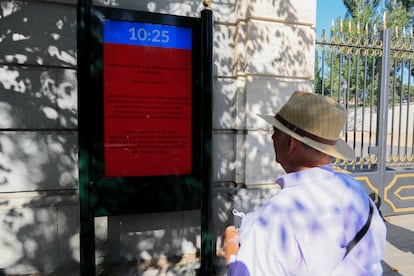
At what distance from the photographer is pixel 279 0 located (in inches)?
158

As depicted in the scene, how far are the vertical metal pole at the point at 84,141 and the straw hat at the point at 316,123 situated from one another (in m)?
2.12

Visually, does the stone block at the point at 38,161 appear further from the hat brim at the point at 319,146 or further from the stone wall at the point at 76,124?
the hat brim at the point at 319,146

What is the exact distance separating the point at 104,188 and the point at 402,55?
564cm

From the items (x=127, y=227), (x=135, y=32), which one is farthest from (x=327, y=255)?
(x=127, y=227)

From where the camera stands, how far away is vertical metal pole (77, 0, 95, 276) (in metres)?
2.73

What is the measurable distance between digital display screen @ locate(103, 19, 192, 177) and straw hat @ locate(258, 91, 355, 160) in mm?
2183

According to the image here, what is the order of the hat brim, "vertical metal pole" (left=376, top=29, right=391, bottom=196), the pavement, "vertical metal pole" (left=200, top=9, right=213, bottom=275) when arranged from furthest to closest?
"vertical metal pole" (left=376, top=29, right=391, bottom=196) < the pavement < "vertical metal pole" (left=200, top=9, right=213, bottom=275) < the hat brim

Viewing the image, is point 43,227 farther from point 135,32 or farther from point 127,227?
point 135,32

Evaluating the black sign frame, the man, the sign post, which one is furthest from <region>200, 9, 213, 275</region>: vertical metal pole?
the man

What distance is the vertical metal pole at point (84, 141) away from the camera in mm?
2732

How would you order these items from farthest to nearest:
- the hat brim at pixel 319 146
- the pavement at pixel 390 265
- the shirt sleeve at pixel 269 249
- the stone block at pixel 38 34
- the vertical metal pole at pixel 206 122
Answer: the pavement at pixel 390 265
the stone block at pixel 38 34
the vertical metal pole at pixel 206 122
the hat brim at pixel 319 146
the shirt sleeve at pixel 269 249

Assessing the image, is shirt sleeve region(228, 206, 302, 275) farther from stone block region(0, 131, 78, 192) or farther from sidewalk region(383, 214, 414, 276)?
sidewalk region(383, 214, 414, 276)

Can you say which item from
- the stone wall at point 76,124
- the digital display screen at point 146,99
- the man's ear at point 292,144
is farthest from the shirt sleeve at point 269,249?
the stone wall at point 76,124

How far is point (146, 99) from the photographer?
10.4 ft
